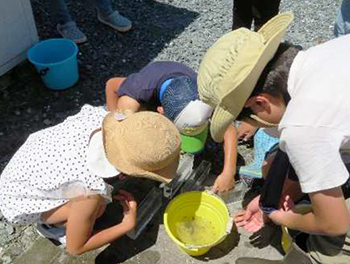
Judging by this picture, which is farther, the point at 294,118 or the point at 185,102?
the point at 185,102

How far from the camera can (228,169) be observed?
2.45 meters

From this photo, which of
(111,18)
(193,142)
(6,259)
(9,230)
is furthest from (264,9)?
(6,259)

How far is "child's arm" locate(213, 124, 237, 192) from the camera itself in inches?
95.2

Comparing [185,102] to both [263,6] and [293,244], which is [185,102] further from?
[263,6]

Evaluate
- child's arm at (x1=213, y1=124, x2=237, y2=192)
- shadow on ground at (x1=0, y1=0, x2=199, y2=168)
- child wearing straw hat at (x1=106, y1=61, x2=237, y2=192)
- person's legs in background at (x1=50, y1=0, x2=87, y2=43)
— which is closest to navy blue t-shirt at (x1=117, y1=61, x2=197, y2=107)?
child wearing straw hat at (x1=106, y1=61, x2=237, y2=192)

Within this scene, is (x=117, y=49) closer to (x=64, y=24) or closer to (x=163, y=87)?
(x=64, y=24)

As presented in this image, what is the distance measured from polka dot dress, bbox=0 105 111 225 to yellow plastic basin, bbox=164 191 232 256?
522 mm

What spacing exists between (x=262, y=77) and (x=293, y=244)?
833 millimetres

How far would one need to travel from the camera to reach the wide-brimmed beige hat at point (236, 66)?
1521 millimetres

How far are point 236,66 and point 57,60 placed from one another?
2.13 m

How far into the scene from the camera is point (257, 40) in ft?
5.14

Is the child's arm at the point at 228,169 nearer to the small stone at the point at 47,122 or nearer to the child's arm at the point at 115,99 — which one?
the child's arm at the point at 115,99

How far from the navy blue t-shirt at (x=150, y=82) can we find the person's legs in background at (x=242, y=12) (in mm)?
1010

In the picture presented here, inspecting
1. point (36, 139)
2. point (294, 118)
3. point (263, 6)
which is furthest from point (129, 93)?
point (263, 6)
